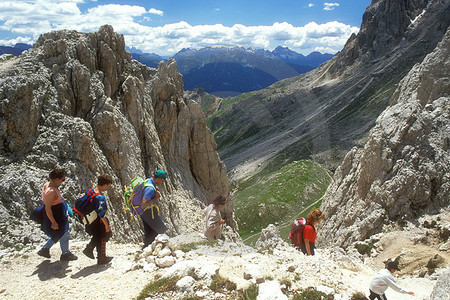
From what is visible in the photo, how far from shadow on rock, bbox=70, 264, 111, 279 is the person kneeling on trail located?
27.6ft

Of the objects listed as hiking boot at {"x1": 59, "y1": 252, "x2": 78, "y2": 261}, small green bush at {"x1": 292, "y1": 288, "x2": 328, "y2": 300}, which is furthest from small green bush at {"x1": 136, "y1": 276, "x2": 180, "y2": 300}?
small green bush at {"x1": 292, "y1": 288, "x2": 328, "y2": 300}

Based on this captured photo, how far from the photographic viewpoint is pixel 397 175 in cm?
2744

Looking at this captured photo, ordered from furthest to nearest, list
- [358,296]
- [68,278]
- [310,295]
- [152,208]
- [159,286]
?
[152,208]
[358,296]
[68,278]
[310,295]
[159,286]

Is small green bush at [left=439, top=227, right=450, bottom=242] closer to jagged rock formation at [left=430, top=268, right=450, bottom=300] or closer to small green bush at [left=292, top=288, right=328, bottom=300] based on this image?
jagged rock formation at [left=430, top=268, right=450, bottom=300]

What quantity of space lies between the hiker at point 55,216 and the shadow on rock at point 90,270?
2.72 ft

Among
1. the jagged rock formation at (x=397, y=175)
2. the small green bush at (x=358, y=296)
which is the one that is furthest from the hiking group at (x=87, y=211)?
the jagged rock formation at (x=397, y=175)

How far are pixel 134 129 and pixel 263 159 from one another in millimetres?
120423

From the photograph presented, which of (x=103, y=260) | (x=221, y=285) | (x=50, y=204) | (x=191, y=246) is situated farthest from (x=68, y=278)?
(x=221, y=285)

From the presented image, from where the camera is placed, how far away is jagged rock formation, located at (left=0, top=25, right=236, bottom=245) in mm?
15844

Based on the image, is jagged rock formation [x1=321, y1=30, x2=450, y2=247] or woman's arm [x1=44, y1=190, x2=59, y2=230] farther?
jagged rock formation [x1=321, y1=30, x2=450, y2=247]

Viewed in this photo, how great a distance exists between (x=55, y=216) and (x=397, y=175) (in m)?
26.0

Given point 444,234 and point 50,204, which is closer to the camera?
point 50,204

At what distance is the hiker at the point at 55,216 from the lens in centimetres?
1139

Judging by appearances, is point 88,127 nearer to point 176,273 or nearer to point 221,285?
point 176,273
